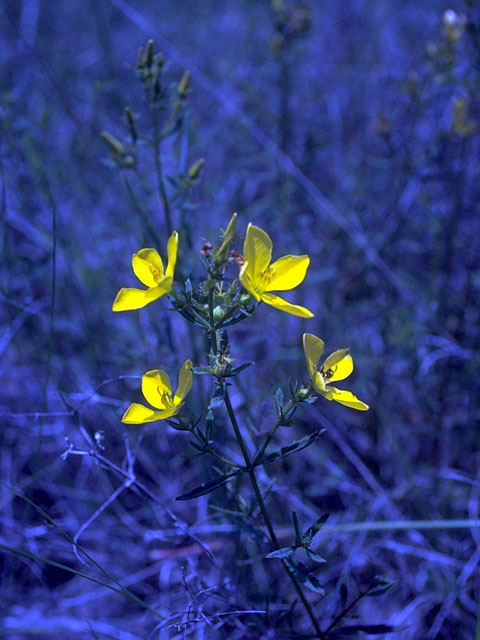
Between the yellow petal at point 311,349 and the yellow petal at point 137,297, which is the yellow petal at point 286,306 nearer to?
the yellow petal at point 311,349

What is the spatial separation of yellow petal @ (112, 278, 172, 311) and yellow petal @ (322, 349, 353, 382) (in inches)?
20.4

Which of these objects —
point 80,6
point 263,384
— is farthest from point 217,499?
point 80,6

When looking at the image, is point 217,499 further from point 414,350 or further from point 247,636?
point 414,350

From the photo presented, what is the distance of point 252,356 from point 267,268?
215 centimetres

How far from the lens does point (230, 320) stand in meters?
1.47

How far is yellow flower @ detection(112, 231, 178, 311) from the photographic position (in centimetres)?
144

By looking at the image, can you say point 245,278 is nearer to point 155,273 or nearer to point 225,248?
point 225,248

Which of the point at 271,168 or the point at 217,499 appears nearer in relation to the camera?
the point at 217,499

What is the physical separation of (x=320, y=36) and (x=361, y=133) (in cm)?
150

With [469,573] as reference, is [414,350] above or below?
above

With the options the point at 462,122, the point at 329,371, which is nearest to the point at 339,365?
the point at 329,371

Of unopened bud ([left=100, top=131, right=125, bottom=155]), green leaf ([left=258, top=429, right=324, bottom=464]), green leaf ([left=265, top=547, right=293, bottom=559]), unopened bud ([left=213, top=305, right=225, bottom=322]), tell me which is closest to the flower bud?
unopened bud ([left=100, top=131, right=125, bottom=155])

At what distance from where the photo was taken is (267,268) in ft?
5.27

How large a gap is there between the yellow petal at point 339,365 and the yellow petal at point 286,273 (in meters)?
0.24
